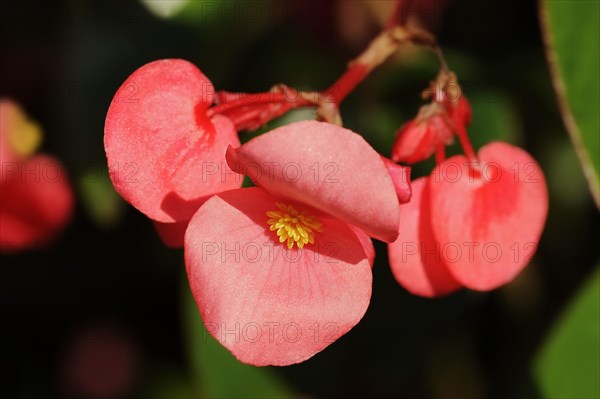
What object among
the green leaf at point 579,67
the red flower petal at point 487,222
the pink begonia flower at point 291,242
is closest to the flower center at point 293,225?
the pink begonia flower at point 291,242

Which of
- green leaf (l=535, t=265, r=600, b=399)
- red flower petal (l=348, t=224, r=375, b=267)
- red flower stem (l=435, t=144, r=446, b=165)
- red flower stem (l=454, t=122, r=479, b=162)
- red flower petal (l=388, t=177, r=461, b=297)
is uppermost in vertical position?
red flower stem (l=454, t=122, r=479, b=162)

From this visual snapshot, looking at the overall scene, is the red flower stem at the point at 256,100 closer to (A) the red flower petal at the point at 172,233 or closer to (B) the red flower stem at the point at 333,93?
(B) the red flower stem at the point at 333,93

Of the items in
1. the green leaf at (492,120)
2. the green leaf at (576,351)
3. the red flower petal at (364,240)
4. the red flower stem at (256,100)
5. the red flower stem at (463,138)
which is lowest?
the green leaf at (576,351)

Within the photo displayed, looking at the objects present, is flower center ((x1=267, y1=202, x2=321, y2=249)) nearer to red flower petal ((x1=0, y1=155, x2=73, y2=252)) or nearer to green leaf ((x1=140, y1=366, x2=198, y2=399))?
red flower petal ((x1=0, y1=155, x2=73, y2=252))

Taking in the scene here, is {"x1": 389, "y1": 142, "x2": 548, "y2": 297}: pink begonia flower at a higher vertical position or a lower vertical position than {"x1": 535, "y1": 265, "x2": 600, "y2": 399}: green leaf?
higher

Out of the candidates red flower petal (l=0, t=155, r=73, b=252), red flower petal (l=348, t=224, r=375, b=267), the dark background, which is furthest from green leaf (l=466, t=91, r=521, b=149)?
red flower petal (l=0, t=155, r=73, b=252)

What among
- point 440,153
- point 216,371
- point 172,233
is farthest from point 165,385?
point 440,153
